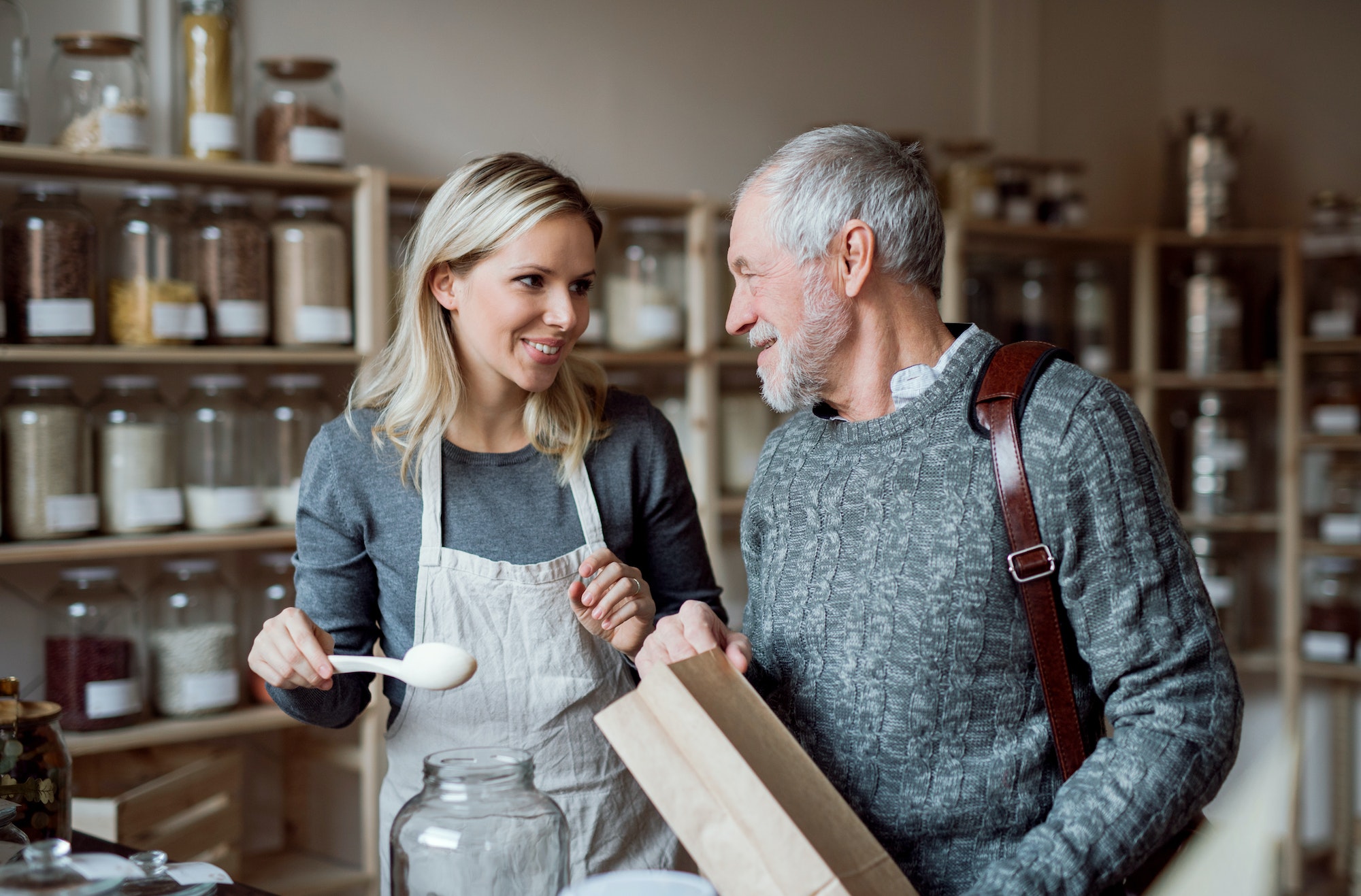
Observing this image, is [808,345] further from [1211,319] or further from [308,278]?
[1211,319]

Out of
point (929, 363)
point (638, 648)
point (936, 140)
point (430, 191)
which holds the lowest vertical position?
point (638, 648)

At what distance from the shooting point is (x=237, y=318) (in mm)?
2197

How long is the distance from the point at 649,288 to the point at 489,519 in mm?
1323

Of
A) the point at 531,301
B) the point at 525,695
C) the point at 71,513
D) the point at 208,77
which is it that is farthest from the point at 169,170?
the point at 525,695

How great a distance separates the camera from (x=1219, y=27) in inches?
147

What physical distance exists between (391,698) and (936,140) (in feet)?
8.45

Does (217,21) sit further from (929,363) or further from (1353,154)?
(1353,154)

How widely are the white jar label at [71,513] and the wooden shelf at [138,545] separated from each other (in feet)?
0.08

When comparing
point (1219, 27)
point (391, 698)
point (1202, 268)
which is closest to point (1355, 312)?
point (1202, 268)

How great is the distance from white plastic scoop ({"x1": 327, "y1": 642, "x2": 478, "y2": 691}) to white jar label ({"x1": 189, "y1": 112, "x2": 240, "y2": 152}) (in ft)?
4.88

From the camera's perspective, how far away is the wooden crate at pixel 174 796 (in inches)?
79.2

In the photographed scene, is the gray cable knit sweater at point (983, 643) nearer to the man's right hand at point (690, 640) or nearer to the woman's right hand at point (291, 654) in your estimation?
the man's right hand at point (690, 640)

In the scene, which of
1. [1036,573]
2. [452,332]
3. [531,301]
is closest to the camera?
[1036,573]

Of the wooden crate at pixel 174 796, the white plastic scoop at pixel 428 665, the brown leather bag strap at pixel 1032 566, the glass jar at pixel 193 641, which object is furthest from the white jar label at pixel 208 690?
the brown leather bag strap at pixel 1032 566
